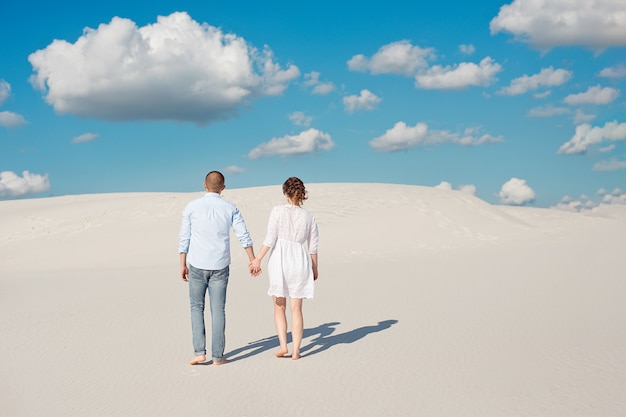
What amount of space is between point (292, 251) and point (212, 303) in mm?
1026

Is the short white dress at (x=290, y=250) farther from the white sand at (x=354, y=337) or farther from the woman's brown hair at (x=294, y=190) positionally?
the white sand at (x=354, y=337)

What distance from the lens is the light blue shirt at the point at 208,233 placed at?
20.4 feet

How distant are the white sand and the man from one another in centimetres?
41

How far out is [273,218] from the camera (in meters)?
6.36

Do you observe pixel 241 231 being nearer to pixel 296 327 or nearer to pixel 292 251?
pixel 292 251

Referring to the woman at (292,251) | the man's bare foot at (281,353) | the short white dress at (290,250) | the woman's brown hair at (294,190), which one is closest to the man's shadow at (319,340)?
the man's bare foot at (281,353)

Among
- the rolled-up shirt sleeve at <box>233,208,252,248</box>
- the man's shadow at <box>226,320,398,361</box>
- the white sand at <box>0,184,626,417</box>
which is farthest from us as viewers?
the man's shadow at <box>226,320,398,361</box>

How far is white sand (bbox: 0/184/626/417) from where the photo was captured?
5.16 meters

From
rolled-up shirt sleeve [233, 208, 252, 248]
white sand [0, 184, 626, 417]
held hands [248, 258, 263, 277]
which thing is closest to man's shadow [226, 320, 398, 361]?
white sand [0, 184, 626, 417]

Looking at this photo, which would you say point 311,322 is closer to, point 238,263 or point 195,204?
point 195,204

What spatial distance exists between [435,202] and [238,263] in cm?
1213

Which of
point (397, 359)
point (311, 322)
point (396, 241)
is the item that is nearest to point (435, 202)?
point (396, 241)

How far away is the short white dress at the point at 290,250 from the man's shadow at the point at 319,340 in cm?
89

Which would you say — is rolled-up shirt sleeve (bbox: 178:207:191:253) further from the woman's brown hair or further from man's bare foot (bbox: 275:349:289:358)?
man's bare foot (bbox: 275:349:289:358)
